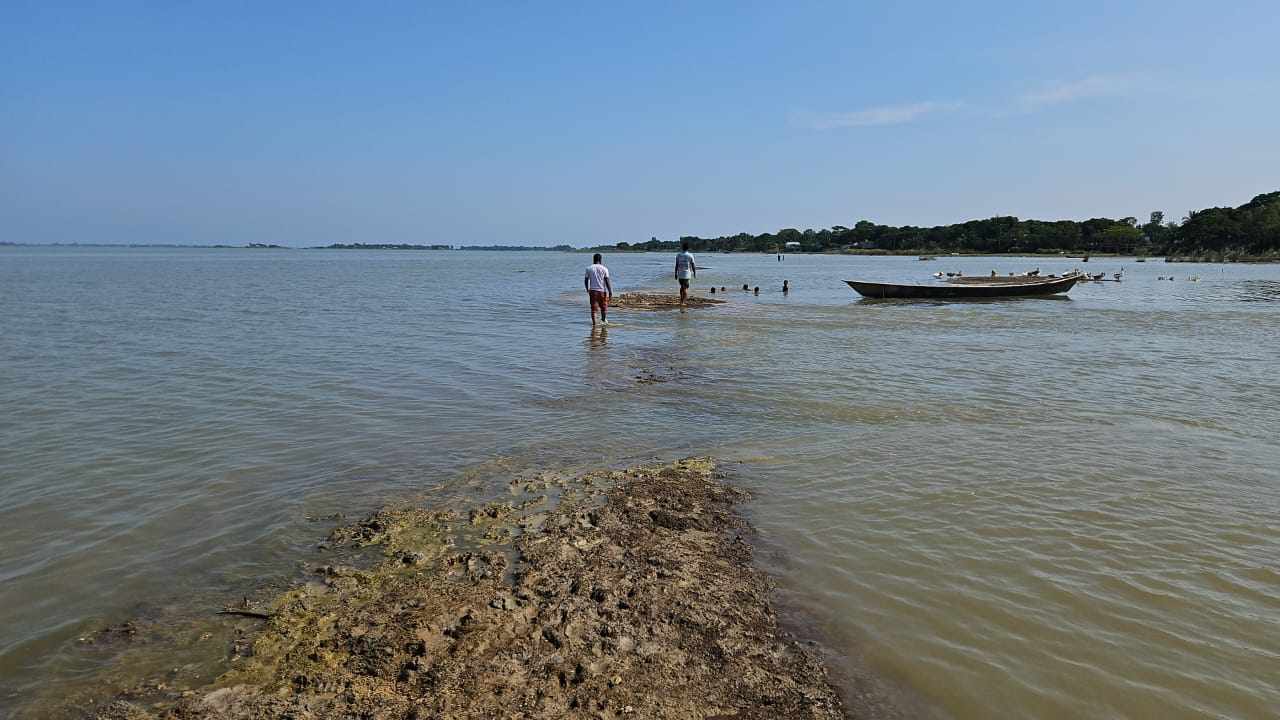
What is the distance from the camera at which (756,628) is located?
3768 mm

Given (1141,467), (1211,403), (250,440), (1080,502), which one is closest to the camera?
(1080,502)

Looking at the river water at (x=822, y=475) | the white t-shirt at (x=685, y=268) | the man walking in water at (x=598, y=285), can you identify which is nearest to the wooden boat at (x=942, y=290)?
the white t-shirt at (x=685, y=268)

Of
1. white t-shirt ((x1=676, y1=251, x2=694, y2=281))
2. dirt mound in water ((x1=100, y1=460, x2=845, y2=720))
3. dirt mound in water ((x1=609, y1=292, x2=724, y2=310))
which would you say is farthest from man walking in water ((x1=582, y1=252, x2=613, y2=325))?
dirt mound in water ((x1=100, y1=460, x2=845, y2=720))

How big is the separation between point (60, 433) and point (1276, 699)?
10.6 metres

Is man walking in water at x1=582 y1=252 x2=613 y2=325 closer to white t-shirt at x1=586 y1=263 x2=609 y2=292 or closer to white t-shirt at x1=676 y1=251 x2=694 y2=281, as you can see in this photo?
white t-shirt at x1=586 y1=263 x2=609 y2=292

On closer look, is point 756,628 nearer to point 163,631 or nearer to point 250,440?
point 163,631

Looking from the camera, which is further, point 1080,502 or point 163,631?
point 1080,502

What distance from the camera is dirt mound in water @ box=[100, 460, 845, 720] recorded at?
3.09 m

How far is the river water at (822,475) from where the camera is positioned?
3.68 metres

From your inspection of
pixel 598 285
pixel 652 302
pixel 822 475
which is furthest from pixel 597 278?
pixel 822 475

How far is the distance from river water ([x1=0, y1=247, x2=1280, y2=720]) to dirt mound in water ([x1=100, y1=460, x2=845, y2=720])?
1.48ft

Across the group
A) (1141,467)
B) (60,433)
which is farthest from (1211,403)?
(60,433)

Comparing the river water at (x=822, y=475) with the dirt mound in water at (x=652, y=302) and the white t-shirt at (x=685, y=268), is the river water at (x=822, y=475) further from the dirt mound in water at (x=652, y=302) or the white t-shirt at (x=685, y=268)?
the dirt mound in water at (x=652, y=302)

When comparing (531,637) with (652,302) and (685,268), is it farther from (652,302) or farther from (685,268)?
(652,302)
